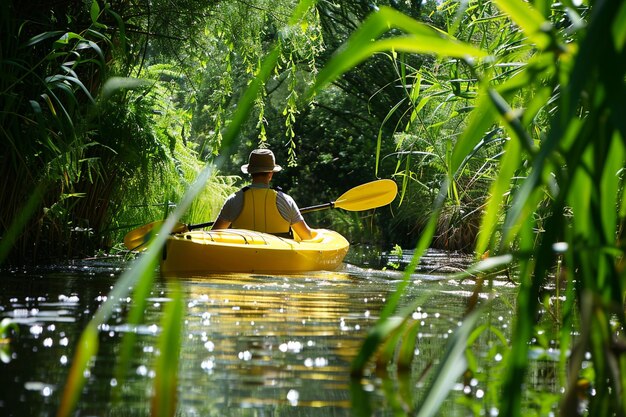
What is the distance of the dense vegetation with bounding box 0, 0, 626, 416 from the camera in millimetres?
1310

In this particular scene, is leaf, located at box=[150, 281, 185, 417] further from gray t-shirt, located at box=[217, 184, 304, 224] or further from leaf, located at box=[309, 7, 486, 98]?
gray t-shirt, located at box=[217, 184, 304, 224]

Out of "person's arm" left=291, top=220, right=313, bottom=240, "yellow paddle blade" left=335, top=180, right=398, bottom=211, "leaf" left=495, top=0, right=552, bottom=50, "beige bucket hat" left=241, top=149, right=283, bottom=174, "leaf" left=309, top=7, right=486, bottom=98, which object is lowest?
"person's arm" left=291, top=220, right=313, bottom=240

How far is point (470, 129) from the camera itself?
4.82 ft

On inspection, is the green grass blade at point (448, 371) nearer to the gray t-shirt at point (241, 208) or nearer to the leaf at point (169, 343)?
the leaf at point (169, 343)

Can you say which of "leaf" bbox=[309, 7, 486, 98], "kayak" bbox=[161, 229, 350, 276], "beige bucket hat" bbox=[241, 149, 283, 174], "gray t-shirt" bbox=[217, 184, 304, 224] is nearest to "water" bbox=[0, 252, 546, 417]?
"leaf" bbox=[309, 7, 486, 98]

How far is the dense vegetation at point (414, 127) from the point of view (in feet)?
4.30

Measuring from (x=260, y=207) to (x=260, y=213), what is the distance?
0.06 meters

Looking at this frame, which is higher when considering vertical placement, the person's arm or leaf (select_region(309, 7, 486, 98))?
leaf (select_region(309, 7, 486, 98))

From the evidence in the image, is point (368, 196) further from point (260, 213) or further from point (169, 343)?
point (169, 343)

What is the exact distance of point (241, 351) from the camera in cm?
325

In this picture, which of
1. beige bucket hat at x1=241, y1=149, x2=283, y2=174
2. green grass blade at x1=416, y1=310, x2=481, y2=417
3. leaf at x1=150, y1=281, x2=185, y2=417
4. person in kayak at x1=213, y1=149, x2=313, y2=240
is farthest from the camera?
beige bucket hat at x1=241, y1=149, x2=283, y2=174

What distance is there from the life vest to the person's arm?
0.53ft

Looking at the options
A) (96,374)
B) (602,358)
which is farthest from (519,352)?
(96,374)

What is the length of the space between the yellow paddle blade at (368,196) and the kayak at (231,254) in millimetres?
918
